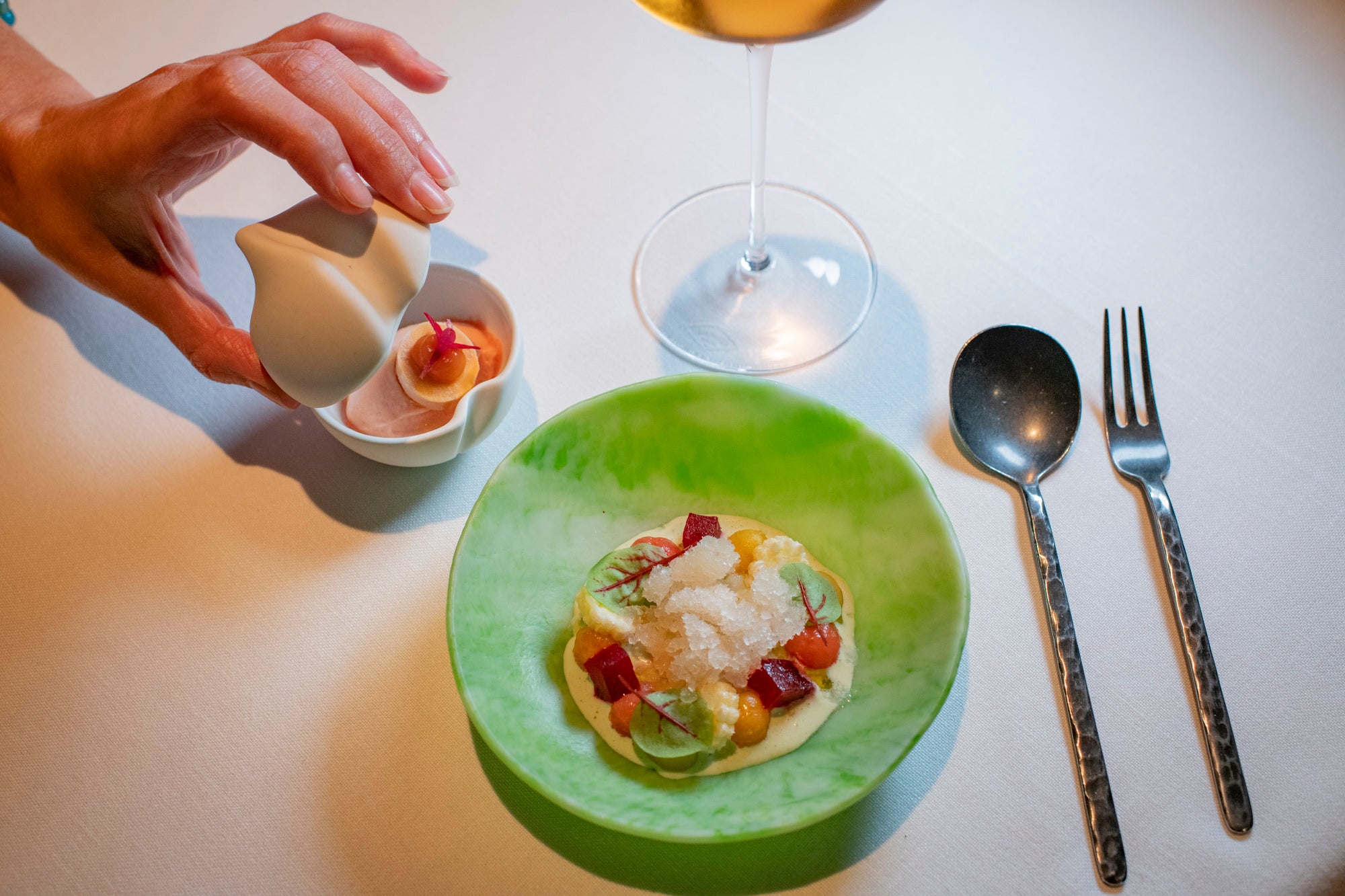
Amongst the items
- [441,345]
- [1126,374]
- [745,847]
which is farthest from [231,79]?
[1126,374]

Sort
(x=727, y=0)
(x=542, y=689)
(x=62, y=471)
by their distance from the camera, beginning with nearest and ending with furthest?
(x=727, y=0) → (x=542, y=689) → (x=62, y=471)

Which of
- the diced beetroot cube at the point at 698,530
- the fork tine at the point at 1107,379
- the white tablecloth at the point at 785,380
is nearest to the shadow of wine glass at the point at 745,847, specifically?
the white tablecloth at the point at 785,380

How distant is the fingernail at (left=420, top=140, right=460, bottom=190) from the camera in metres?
0.73

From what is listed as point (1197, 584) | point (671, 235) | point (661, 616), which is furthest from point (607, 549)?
point (1197, 584)

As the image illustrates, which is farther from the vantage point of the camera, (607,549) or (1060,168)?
(1060,168)

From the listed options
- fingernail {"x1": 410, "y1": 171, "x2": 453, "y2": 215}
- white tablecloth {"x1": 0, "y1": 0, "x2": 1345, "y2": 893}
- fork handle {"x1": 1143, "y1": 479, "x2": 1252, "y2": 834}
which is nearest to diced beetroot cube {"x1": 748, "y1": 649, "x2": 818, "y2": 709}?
white tablecloth {"x1": 0, "y1": 0, "x2": 1345, "y2": 893}

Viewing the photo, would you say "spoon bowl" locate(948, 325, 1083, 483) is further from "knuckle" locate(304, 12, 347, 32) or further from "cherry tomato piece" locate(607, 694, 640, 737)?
"knuckle" locate(304, 12, 347, 32)

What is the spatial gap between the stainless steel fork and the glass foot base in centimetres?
27

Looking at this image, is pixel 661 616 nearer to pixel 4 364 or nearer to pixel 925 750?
pixel 925 750

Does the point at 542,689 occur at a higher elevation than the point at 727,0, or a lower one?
lower

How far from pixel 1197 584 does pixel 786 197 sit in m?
0.59

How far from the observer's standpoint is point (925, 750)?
2.43 ft

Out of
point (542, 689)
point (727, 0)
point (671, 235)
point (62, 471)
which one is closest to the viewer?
point (727, 0)

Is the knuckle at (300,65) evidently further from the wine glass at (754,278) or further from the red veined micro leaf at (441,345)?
the wine glass at (754,278)
